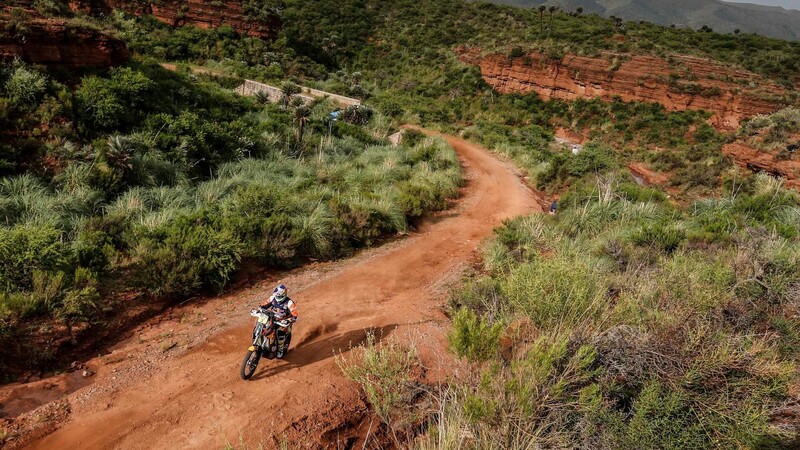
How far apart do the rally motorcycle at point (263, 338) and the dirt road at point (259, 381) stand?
0.63 feet

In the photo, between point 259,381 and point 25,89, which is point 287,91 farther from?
point 259,381

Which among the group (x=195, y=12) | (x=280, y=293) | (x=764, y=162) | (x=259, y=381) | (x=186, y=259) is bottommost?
(x=259, y=381)

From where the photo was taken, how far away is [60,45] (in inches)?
519

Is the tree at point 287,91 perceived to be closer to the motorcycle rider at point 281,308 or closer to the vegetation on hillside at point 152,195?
the vegetation on hillside at point 152,195

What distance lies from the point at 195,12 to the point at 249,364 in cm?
3869

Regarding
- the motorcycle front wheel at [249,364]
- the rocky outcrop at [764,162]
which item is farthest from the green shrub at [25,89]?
the rocky outcrop at [764,162]

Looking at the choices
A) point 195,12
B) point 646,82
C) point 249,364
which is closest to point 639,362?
point 249,364

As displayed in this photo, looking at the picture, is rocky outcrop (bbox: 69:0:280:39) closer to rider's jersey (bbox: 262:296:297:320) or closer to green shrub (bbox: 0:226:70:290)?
green shrub (bbox: 0:226:70:290)

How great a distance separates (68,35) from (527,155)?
21597 millimetres

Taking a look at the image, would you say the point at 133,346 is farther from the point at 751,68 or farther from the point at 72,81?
the point at 751,68

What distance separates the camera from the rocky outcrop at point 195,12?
3278cm

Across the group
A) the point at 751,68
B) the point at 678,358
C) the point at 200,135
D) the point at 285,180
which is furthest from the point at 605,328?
the point at 751,68

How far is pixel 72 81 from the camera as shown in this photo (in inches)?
516

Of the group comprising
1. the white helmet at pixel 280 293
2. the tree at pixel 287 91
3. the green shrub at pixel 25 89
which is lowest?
the white helmet at pixel 280 293
